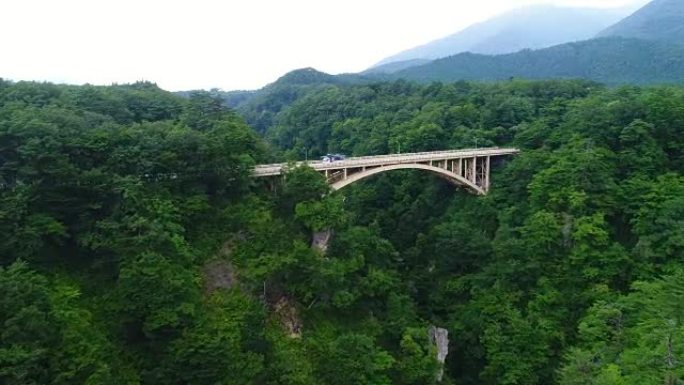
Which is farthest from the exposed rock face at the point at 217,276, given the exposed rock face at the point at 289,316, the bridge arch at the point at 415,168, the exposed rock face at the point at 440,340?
the exposed rock face at the point at 440,340

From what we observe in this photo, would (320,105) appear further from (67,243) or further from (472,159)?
(67,243)

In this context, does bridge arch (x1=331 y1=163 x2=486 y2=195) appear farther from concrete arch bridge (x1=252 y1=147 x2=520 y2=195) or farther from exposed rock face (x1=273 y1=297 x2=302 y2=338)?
exposed rock face (x1=273 y1=297 x2=302 y2=338)

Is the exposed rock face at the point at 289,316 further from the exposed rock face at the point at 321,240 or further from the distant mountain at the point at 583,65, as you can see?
the distant mountain at the point at 583,65

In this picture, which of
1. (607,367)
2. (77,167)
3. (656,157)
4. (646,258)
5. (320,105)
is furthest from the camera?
(320,105)

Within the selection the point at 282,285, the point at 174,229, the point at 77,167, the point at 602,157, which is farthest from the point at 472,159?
the point at 77,167

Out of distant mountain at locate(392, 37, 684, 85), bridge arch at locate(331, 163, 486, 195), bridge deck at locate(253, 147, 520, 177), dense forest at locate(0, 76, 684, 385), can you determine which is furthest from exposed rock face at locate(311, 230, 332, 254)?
distant mountain at locate(392, 37, 684, 85)

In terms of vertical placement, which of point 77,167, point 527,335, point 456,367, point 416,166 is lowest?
point 456,367

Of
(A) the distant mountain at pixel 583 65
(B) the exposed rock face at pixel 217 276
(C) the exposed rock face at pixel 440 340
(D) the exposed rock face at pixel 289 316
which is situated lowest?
(C) the exposed rock face at pixel 440 340

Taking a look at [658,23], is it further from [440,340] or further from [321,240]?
[321,240]
